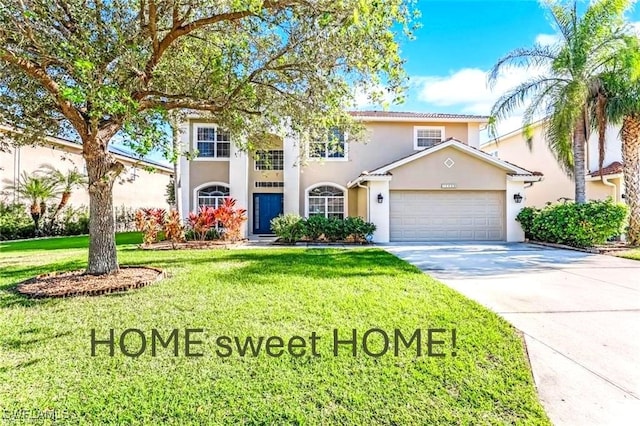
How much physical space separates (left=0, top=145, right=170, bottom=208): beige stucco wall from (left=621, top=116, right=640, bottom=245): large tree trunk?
17415 mm

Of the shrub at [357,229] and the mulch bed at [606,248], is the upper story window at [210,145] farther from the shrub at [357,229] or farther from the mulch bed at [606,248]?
the mulch bed at [606,248]

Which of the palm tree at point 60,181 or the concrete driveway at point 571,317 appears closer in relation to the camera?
the concrete driveway at point 571,317

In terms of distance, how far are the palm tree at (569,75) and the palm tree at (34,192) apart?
2214cm

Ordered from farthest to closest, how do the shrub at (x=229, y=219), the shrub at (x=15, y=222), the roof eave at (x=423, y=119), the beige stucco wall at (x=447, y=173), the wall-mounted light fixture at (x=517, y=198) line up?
the roof eave at (x=423, y=119)
the shrub at (x=15, y=222)
the wall-mounted light fixture at (x=517, y=198)
the beige stucco wall at (x=447, y=173)
the shrub at (x=229, y=219)

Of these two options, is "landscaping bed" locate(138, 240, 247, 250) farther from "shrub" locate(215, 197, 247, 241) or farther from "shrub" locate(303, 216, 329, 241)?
"shrub" locate(303, 216, 329, 241)

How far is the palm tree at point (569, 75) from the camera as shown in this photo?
1420 cm

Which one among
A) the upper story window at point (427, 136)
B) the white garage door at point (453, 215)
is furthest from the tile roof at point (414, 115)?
the white garage door at point (453, 215)

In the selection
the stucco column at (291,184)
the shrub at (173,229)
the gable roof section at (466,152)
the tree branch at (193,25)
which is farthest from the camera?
the stucco column at (291,184)

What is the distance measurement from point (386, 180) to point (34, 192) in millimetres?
17629

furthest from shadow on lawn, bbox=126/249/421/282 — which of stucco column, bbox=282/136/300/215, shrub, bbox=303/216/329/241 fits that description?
stucco column, bbox=282/136/300/215

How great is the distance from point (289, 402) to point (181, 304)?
3603 millimetres

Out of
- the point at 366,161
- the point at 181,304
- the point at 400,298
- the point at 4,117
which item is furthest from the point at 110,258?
the point at 366,161

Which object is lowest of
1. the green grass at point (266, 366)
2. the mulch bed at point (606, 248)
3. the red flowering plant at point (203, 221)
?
the green grass at point (266, 366)

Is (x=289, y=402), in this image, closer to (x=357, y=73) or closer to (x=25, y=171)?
(x=357, y=73)
